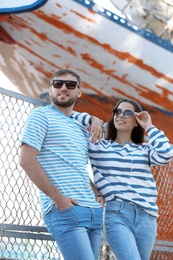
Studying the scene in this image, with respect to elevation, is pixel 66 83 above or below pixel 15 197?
above

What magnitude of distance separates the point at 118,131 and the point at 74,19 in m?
4.93

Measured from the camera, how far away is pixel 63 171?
7.69ft

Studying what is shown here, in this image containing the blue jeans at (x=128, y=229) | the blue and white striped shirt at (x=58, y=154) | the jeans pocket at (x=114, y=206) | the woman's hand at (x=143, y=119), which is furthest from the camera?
the woman's hand at (x=143, y=119)

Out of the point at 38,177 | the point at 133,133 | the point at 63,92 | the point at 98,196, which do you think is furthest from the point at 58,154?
the point at 133,133

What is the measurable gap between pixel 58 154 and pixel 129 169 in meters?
0.44

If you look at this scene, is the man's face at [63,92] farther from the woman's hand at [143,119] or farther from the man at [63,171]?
the woman's hand at [143,119]

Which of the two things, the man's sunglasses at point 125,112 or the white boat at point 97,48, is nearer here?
the man's sunglasses at point 125,112

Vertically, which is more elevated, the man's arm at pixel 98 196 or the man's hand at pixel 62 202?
the man's hand at pixel 62 202

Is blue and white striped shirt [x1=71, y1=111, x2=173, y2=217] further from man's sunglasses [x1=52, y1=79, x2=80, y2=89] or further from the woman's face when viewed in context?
man's sunglasses [x1=52, y1=79, x2=80, y2=89]

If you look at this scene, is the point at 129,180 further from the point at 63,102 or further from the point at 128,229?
the point at 63,102

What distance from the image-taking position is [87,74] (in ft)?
27.1

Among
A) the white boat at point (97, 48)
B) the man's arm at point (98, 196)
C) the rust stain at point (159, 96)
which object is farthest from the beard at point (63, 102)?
the rust stain at point (159, 96)

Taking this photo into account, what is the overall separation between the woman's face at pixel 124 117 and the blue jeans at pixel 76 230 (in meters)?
0.55

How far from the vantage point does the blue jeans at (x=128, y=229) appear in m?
2.45
